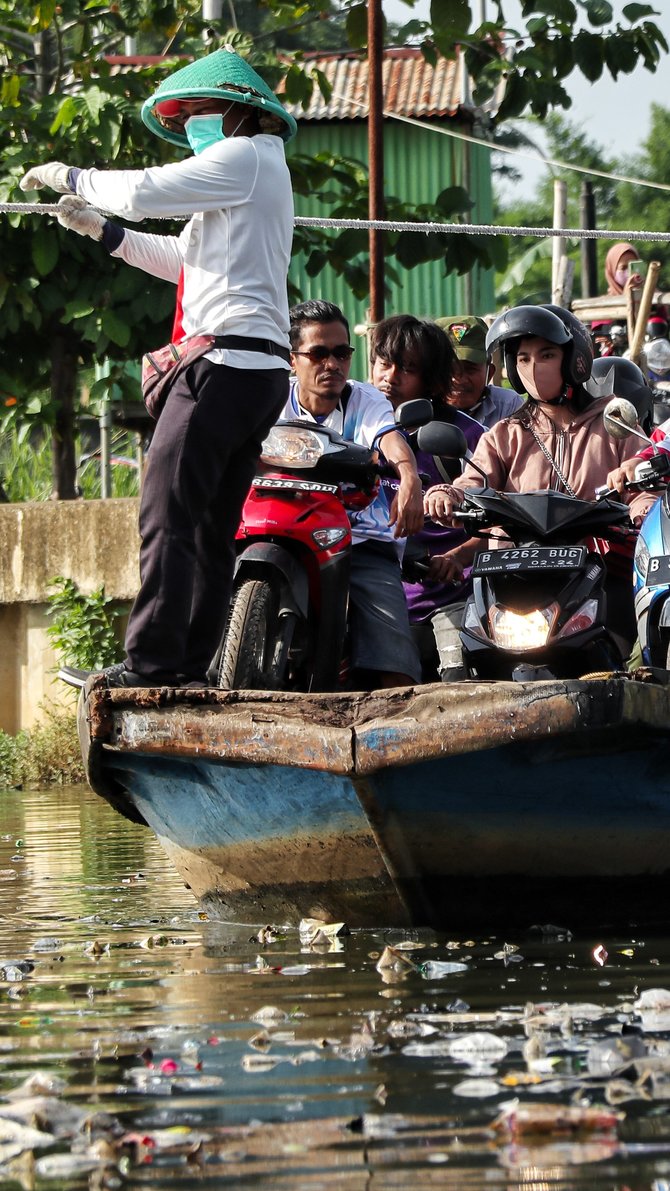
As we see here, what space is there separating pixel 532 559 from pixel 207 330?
41.9 inches

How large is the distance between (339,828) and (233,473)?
1.05 metres

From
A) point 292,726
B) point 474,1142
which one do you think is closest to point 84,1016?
point 292,726

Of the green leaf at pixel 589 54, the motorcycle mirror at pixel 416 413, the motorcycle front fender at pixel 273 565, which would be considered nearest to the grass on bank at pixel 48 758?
the green leaf at pixel 589 54

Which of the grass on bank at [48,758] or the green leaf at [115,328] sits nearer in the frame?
the grass on bank at [48,758]

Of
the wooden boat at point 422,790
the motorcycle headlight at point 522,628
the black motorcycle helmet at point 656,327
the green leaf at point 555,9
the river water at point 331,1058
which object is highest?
the green leaf at point 555,9

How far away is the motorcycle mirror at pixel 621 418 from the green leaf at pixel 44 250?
228 inches

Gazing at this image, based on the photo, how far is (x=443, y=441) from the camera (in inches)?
218

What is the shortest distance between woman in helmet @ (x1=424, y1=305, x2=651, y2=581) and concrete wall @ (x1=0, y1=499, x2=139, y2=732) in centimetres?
484

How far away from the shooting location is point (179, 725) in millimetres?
4762

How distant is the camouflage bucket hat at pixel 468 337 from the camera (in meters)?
7.62

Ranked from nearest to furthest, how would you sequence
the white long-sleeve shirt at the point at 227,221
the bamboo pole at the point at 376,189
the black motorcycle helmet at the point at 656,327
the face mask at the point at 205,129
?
the white long-sleeve shirt at the point at 227,221, the face mask at the point at 205,129, the bamboo pole at the point at 376,189, the black motorcycle helmet at the point at 656,327

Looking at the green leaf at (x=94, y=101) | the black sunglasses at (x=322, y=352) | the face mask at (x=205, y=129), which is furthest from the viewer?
the green leaf at (x=94, y=101)

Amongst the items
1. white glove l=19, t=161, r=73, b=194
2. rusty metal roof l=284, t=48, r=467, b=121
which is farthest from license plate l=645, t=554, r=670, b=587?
rusty metal roof l=284, t=48, r=467, b=121

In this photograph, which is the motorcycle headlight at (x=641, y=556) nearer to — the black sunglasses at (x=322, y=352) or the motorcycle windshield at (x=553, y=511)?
the motorcycle windshield at (x=553, y=511)
